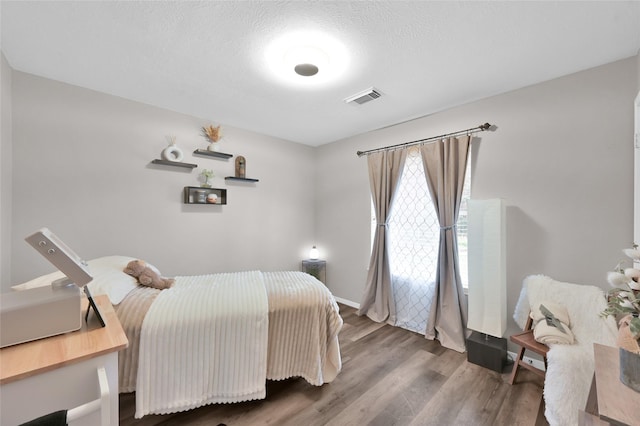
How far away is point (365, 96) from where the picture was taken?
2486 millimetres

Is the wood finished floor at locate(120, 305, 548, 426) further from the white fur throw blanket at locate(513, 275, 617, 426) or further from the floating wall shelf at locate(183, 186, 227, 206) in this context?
the floating wall shelf at locate(183, 186, 227, 206)

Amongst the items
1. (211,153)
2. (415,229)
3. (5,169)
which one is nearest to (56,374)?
(5,169)

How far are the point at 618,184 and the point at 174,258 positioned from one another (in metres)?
4.22

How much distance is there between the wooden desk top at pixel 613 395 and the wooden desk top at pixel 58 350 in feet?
5.79

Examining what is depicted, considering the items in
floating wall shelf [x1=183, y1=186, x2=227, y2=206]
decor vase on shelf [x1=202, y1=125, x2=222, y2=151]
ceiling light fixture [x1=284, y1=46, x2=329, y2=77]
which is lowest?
floating wall shelf [x1=183, y1=186, x2=227, y2=206]

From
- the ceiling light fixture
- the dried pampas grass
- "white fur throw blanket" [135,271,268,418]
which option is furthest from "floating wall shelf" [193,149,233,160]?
"white fur throw blanket" [135,271,268,418]

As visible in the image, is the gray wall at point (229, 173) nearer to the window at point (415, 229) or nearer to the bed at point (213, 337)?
the window at point (415, 229)

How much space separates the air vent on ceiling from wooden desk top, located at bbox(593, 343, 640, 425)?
2.38 meters

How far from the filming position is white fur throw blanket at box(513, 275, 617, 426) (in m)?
1.47

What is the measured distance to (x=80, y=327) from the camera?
41.1 inches

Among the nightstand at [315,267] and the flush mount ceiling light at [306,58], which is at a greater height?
the flush mount ceiling light at [306,58]

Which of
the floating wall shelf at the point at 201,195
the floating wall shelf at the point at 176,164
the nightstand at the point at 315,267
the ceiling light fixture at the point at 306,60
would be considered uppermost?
the ceiling light fixture at the point at 306,60

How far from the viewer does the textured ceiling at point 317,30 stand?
146 centimetres

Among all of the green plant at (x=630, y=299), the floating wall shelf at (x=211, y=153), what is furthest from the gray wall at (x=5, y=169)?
the green plant at (x=630, y=299)
